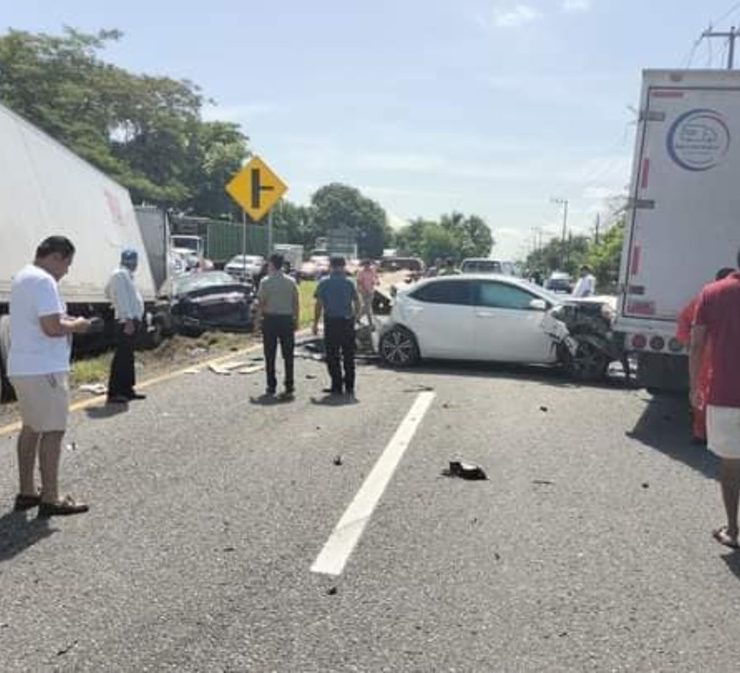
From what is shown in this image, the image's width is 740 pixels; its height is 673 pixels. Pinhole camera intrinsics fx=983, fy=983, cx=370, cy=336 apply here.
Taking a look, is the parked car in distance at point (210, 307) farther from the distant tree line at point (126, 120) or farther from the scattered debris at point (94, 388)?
the distant tree line at point (126, 120)

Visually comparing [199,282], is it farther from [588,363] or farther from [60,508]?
[60,508]

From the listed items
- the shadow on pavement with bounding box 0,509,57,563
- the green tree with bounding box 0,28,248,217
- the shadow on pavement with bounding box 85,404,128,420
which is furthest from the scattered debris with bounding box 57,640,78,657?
the green tree with bounding box 0,28,248,217

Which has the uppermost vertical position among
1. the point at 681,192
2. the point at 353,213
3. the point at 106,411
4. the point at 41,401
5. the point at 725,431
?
the point at 681,192

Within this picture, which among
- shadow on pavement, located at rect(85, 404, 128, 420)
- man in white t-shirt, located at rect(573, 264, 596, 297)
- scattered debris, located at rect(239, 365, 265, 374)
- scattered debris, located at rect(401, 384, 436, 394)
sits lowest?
scattered debris, located at rect(239, 365, 265, 374)

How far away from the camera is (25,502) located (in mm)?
6191

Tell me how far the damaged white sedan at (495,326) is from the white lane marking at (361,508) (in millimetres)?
4744

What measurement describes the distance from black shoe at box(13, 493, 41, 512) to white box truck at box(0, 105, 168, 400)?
13.5ft

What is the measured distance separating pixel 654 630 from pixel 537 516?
195cm

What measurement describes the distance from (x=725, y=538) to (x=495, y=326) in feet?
28.9

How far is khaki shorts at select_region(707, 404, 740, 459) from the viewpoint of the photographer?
5.93 m

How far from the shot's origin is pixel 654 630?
15.0 ft

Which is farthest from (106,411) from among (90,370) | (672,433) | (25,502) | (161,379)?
(672,433)

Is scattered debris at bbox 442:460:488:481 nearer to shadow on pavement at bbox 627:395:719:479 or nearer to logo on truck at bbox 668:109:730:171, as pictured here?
shadow on pavement at bbox 627:395:719:479

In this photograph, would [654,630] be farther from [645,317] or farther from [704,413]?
[645,317]
